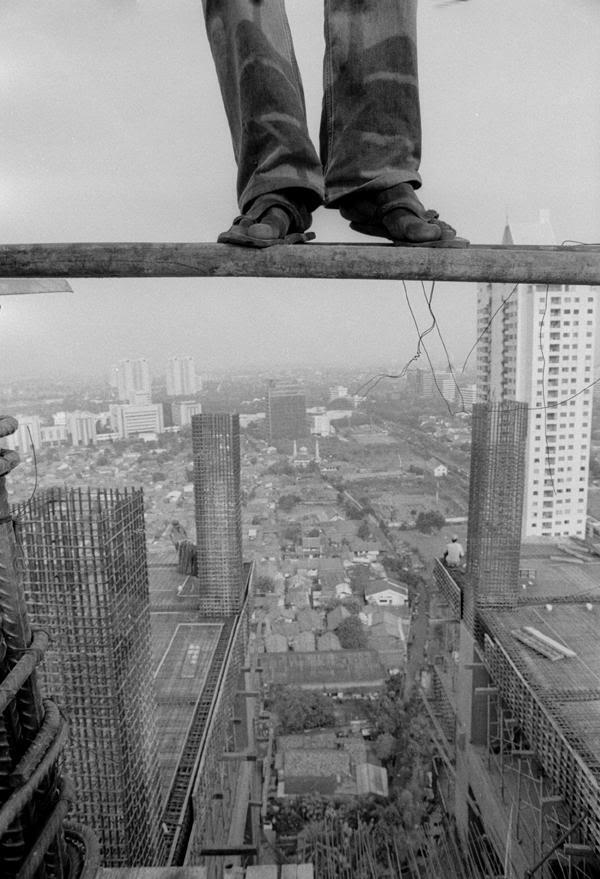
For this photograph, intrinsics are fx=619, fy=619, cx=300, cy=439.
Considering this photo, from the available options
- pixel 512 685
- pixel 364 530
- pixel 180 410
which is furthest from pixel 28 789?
pixel 364 530

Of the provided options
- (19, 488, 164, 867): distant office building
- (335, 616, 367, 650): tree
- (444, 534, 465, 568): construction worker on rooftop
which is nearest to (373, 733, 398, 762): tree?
(335, 616, 367, 650): tree

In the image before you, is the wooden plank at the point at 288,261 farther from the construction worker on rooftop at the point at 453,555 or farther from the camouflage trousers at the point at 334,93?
the construction worker on rooftop at the point at 453,555

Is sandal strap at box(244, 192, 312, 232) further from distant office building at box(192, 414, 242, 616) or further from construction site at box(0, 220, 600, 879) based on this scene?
distant office building at box(192, 414, 242, 616)

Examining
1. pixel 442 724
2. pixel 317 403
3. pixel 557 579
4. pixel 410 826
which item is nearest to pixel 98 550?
pixel 317 403

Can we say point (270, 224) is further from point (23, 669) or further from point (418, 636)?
point (418, 636)

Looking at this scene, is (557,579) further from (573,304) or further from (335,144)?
(335,144)
